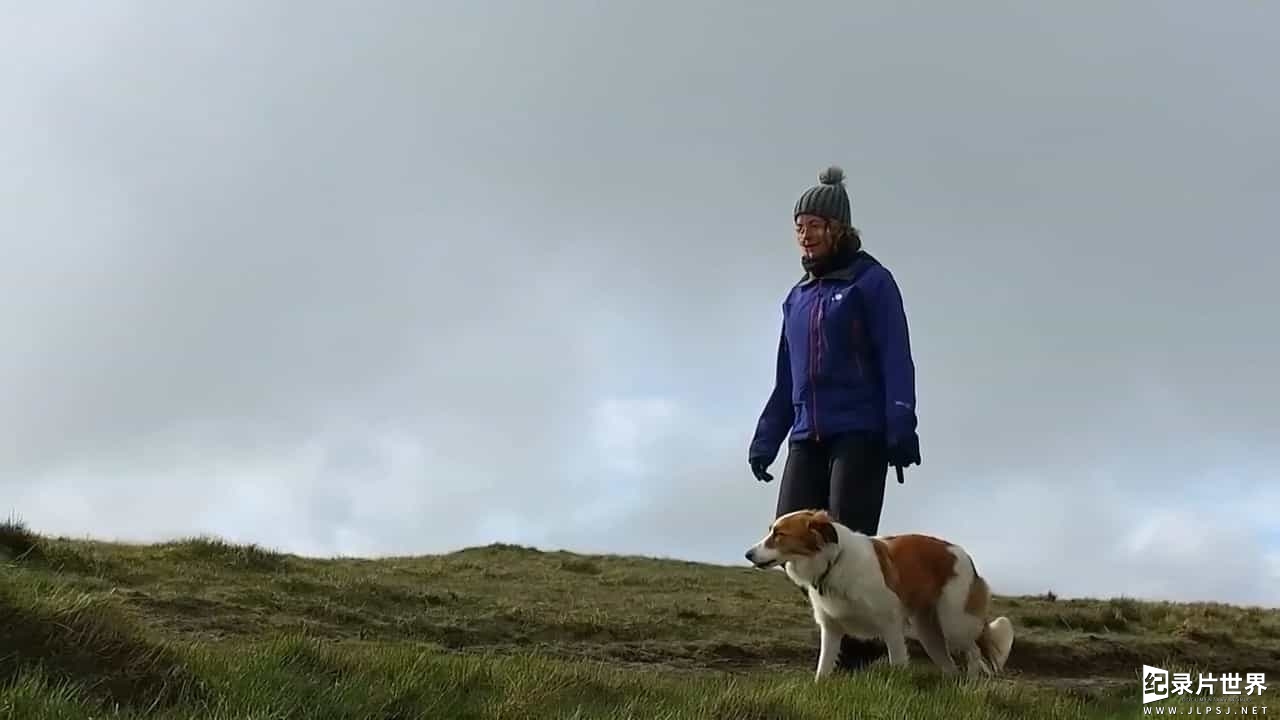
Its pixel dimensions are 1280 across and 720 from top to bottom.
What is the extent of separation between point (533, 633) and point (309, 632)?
2009 mm

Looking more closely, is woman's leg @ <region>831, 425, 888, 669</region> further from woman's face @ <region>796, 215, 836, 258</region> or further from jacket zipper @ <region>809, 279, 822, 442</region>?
woman's face @ <region>796, 215, 836, 258</region>

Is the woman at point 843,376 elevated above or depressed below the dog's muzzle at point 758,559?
above

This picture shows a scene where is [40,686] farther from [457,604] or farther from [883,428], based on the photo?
[457,604]

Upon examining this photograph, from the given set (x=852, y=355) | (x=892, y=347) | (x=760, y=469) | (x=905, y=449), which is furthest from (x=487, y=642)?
(x=892, y=347)

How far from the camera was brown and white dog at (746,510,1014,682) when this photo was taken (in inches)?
246

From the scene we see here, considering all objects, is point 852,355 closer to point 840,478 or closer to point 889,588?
point 840,478

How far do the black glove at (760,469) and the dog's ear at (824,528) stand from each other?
839 mm

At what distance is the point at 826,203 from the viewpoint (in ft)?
21.4

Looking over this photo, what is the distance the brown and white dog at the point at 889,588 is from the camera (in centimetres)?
625

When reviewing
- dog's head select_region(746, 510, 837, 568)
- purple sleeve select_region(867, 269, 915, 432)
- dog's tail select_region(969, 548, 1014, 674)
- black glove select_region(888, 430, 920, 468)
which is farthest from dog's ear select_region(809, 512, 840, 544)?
dog's tail select_region(969, 548, 1014, 674)

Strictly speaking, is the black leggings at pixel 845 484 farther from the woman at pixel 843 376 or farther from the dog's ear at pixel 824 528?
the dog's ear at pixel 824 528

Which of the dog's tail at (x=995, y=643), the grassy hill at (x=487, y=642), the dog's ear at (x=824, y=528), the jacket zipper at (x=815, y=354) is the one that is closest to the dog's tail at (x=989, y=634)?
the dog's tail at (x=995, y=643)

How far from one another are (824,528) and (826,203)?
199 cm

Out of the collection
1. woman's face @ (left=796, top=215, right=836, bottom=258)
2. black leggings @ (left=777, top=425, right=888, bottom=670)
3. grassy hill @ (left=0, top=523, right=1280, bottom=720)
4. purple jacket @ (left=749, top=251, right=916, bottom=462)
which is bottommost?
grassy hill @ (left=0, top=523, right=1280, bottom=720)
